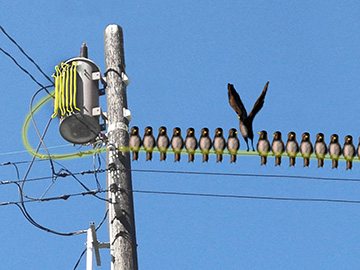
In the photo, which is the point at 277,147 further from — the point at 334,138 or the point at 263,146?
the point at 334,138

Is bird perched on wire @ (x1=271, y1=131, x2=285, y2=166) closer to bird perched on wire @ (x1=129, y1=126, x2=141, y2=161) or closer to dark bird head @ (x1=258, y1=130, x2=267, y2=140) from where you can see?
dark bird head @ (x1=258, y1=130, x2=267, y2=140)

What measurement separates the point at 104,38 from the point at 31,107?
148cm

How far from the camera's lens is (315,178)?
980 cm

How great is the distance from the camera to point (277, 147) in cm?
995

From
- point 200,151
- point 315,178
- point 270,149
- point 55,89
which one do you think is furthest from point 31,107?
point 315,178

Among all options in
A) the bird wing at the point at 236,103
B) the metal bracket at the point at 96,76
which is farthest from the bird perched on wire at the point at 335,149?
the metal bracket at the point at 96,76

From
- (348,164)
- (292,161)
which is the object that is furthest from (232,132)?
(348,164)

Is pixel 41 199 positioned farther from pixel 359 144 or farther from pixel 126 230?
pixel 359 144

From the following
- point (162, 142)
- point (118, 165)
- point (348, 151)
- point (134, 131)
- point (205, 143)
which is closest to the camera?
point (118, 165)

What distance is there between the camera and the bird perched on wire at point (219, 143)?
973 cm

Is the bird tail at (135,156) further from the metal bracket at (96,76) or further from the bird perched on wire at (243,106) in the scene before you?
the bird perched on wire at (243,106)

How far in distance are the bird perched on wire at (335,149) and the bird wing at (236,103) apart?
124cm

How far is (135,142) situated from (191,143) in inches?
30.7

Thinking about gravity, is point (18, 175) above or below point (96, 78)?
below
